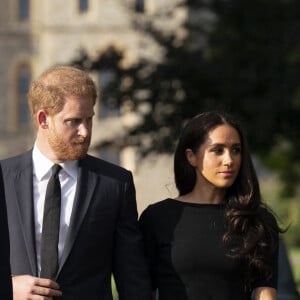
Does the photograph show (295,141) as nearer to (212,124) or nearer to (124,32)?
(212,124)

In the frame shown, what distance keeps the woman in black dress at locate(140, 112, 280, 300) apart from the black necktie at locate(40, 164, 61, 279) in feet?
1.67

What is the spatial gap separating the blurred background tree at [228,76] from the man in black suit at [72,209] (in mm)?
10540

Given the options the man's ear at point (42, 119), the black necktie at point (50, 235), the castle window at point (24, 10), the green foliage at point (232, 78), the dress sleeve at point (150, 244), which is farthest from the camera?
the castle window at point (24, 10)

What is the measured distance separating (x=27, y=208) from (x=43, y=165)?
0.73ft

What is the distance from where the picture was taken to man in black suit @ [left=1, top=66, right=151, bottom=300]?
513cm

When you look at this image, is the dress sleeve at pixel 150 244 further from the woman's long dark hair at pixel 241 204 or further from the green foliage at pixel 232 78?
the green foliage at pixel 232 78

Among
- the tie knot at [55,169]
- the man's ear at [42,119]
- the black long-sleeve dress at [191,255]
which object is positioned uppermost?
the man's ear at [42,119]

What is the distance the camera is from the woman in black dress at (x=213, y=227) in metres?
5.29

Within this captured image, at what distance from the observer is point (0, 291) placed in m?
3.91

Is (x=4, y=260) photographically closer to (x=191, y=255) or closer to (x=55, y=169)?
(x=55, y=169)

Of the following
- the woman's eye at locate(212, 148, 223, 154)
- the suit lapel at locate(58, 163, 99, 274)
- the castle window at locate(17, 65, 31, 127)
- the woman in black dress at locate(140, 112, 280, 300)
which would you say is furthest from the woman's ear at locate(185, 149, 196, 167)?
the castle window at locate(17, 65, 31, 127)

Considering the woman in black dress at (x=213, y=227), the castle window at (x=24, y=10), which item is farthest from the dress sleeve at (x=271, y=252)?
the castle window at (x=24, y=10)

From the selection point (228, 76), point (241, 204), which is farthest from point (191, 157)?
point (228, 76)

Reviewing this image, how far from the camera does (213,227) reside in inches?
212
